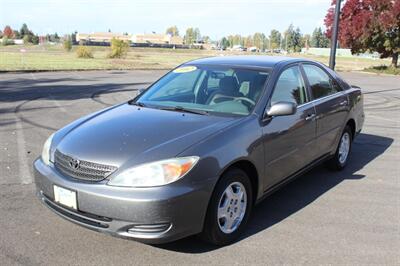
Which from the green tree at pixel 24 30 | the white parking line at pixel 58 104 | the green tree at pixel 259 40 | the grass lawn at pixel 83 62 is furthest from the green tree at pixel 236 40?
the white parking line at pixel 58 104

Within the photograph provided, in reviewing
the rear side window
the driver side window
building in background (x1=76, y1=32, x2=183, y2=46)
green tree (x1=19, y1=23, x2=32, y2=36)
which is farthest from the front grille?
green tree (x1=19, y1=23, x2=32, y2=36)

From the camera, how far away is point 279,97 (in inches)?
181

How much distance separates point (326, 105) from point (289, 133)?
3.91ft

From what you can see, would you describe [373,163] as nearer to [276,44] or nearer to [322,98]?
[322,98]

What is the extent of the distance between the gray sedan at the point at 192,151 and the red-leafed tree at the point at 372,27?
27.7 meters

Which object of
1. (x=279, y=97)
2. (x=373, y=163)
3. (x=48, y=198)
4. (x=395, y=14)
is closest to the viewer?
(x=48, y=198)

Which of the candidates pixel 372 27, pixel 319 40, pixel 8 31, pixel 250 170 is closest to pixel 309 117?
pixel 250 170

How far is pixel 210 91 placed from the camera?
468 cm

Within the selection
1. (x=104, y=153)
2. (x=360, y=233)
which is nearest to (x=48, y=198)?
(x=104, y=153)

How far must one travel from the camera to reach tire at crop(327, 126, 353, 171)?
6090mm

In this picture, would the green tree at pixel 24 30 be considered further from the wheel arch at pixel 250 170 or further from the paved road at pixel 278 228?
the wheel arch at pixel 250 170

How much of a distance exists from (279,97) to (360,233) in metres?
1.53

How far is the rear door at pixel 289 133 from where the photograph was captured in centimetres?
427

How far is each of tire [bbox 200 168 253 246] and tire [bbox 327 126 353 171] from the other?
2430mm
